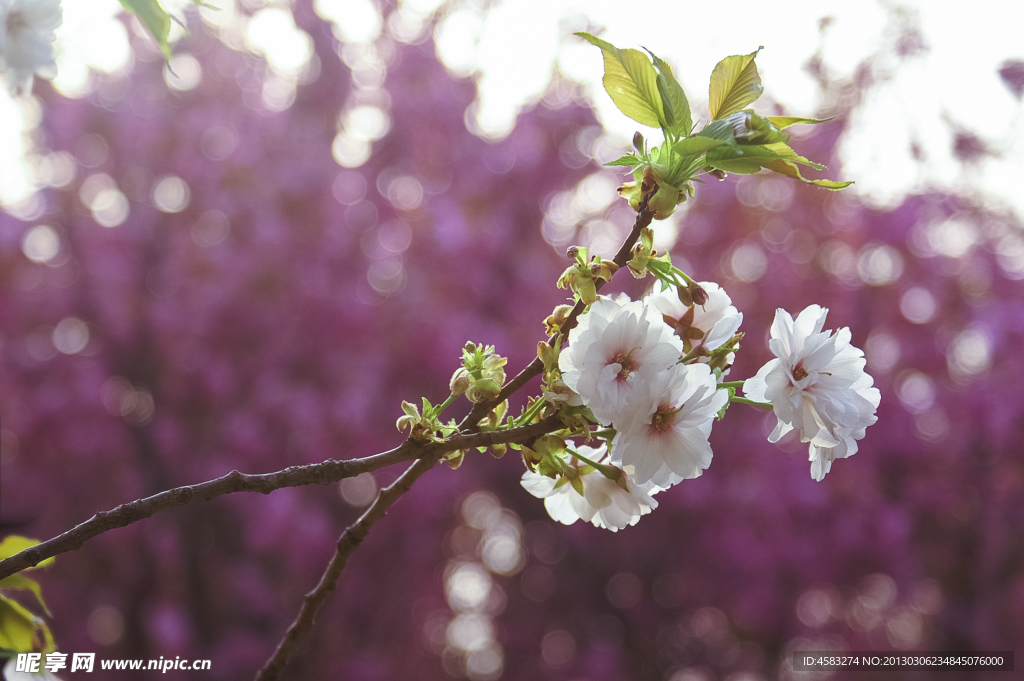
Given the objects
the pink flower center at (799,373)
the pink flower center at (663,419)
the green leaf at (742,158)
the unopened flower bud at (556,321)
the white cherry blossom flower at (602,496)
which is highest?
the green leaf at (742,158)

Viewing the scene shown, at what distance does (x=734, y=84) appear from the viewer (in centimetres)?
43

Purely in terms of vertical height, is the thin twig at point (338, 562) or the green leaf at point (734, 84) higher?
the green leaf at point (734, 84)

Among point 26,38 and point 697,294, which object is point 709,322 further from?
point 26,38

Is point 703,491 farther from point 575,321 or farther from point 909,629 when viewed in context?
point 575,321

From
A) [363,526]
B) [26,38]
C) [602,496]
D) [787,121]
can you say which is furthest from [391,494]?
[26,38]

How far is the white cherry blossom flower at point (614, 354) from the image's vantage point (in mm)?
375

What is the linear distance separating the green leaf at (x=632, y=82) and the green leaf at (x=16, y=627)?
61 centimetres

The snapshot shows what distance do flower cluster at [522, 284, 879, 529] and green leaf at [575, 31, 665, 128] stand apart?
0.11m

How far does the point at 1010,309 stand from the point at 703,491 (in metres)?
1.33

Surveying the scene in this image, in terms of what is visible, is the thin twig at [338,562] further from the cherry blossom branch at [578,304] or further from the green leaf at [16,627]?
the green leaf at [16,627]

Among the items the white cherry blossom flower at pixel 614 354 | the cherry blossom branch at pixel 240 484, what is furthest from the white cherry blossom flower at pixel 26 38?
the white cherry blossom flower at pixel 614 354

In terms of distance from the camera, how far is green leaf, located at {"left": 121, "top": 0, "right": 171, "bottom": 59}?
19.5 inches

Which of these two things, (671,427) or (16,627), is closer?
(671,427)

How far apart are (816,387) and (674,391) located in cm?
9
